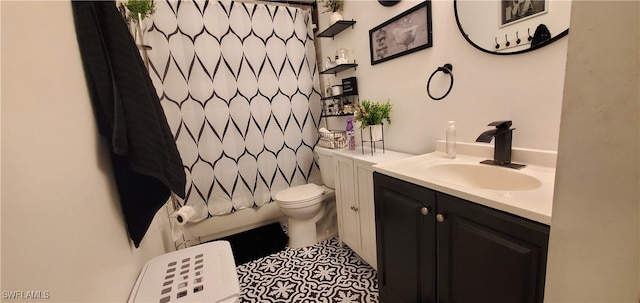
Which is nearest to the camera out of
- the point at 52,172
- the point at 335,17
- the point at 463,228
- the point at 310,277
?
the point at 52,172

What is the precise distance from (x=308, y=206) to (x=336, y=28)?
1.45 m

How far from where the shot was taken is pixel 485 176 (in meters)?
1.12

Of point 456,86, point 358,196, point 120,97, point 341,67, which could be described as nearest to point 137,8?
point 120,97

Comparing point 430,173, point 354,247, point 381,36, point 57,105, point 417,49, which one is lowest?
point 354,247

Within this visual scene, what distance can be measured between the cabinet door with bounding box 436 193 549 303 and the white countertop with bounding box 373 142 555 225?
1.0 inches

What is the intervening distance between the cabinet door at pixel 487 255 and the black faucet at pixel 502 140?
38cm

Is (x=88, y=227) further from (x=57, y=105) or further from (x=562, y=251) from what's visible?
(x=562, y=251)

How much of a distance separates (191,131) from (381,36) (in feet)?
5.27

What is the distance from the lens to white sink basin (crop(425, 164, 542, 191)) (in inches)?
38.4

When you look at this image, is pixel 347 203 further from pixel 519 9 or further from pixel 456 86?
pixel 519 9

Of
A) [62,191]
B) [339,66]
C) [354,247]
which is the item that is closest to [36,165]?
[62,191]

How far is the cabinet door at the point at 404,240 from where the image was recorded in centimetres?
101

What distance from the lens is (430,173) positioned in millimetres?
1166

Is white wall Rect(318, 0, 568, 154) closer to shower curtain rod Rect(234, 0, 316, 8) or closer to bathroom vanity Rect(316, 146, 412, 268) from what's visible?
bathroom vanity Rect(316, 146, 412, 268)
